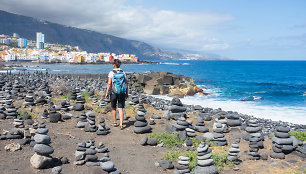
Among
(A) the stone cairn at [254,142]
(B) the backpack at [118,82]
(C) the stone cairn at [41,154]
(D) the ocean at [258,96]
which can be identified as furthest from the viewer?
(D) the ocean at [258,96]

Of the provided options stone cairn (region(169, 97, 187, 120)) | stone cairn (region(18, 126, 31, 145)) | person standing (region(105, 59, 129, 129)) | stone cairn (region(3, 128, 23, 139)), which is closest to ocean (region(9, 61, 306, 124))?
stone cairn (region(169, 97, 187, 120))

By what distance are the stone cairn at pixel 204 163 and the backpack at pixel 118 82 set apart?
3.96 meters

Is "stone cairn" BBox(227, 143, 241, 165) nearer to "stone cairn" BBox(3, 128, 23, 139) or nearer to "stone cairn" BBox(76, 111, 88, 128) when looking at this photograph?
"stone cairn" BBox(76, 111, 88, 128)

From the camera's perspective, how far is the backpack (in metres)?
9.20

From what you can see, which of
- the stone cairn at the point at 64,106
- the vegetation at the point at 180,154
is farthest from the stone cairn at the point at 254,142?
the stone cairn at the point at 64,106

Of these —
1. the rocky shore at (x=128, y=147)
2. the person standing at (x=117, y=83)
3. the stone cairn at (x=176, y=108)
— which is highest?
the person standing at (x=117, y=83)

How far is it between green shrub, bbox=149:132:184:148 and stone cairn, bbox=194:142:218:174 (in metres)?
2.07

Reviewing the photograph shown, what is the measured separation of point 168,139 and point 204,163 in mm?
2516

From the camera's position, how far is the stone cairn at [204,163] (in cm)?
625

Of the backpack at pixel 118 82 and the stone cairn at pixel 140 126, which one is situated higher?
the backpack at pixel 118 82

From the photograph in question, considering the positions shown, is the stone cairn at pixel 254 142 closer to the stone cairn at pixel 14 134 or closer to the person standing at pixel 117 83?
the person standing at pixel 117 83

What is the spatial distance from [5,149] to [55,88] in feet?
43.5

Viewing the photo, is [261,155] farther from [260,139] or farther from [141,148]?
[141,148]

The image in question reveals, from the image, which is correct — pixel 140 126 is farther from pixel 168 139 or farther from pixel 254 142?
pixel 254 142
